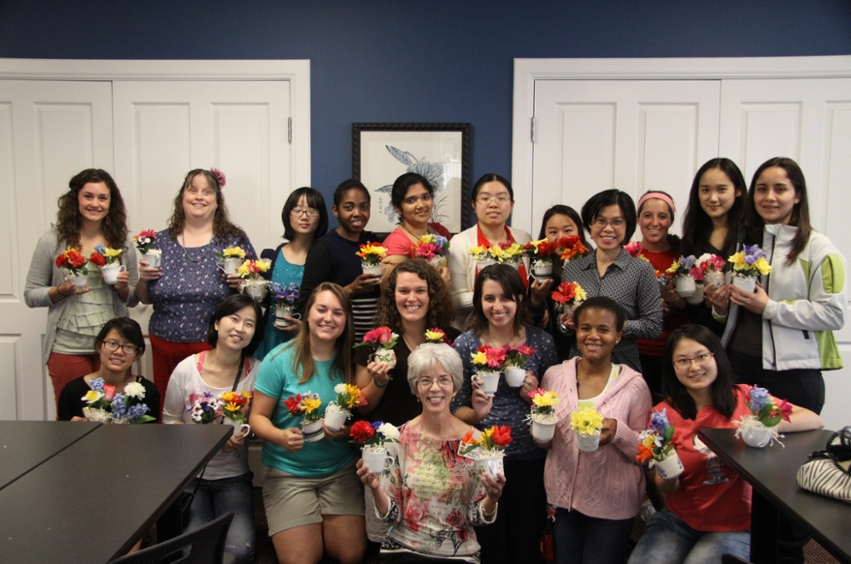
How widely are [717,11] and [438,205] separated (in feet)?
7.04

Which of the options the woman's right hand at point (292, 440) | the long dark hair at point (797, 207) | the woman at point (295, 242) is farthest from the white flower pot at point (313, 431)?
the long dark hair at point (797, 207)

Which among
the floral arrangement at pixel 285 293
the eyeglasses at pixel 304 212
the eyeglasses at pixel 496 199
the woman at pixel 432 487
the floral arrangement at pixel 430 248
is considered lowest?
the woman at pixel 432 487

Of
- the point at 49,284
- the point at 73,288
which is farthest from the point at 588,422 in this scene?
the point at 49,284

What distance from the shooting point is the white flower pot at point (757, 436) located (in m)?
1.97

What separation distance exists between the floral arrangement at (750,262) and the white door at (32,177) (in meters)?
3.82

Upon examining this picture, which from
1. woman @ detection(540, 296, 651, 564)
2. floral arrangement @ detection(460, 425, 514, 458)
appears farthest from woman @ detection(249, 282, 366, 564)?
woman @ detection(540, 296, 651, 564)

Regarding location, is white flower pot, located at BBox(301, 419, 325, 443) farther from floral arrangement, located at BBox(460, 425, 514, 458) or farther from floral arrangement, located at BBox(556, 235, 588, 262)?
floral arrangement, located at BBox(556, 235, 588, 262)

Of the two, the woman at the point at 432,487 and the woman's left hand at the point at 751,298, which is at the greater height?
the woman's left hand at the point at 751,298

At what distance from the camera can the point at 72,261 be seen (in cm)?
311

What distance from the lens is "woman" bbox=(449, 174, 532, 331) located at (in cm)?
312

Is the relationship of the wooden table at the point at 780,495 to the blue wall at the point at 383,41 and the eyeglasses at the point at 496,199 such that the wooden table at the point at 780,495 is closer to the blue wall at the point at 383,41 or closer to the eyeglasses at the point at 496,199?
the eyeglasses at the point at 496,199

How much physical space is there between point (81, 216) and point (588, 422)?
2921mm

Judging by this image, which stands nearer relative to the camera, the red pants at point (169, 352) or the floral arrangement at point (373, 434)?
the floral arrangement at point (373, 434)

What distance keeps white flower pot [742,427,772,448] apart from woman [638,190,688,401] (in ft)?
3.23
